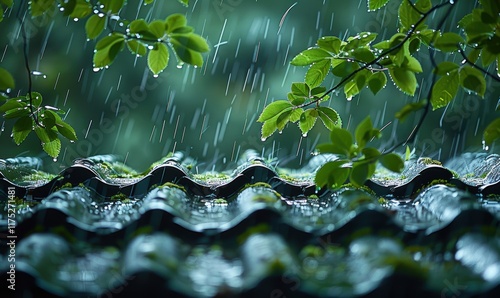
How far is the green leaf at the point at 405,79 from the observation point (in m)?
1.61

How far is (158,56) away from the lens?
1.49 m

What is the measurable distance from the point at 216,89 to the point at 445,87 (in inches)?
322

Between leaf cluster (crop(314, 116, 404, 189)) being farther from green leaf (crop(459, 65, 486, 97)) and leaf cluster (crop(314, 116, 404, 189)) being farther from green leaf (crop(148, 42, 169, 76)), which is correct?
green leaf (crop(148, 42, 169, 76))

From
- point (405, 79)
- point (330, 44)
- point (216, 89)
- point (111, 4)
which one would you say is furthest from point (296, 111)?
point (216, 89)

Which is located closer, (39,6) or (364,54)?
(39,6)

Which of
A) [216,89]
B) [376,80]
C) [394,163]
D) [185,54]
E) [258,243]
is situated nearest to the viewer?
[258,243]

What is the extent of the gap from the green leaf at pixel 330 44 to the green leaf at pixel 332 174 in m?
0.49

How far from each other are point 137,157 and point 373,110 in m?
4.61

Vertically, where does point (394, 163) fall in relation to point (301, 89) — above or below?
below

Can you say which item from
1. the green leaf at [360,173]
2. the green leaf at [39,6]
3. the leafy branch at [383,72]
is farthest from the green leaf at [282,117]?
the green leaf at [39,6]

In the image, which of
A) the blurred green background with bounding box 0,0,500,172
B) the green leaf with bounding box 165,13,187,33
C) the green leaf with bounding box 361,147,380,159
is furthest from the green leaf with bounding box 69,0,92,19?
the blurred green background with bounding box 0,0,500,172

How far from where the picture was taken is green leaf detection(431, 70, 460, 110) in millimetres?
1537

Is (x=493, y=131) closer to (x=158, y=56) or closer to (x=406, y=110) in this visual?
(x=406, y=110)

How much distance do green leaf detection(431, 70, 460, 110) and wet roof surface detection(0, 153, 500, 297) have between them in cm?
32
